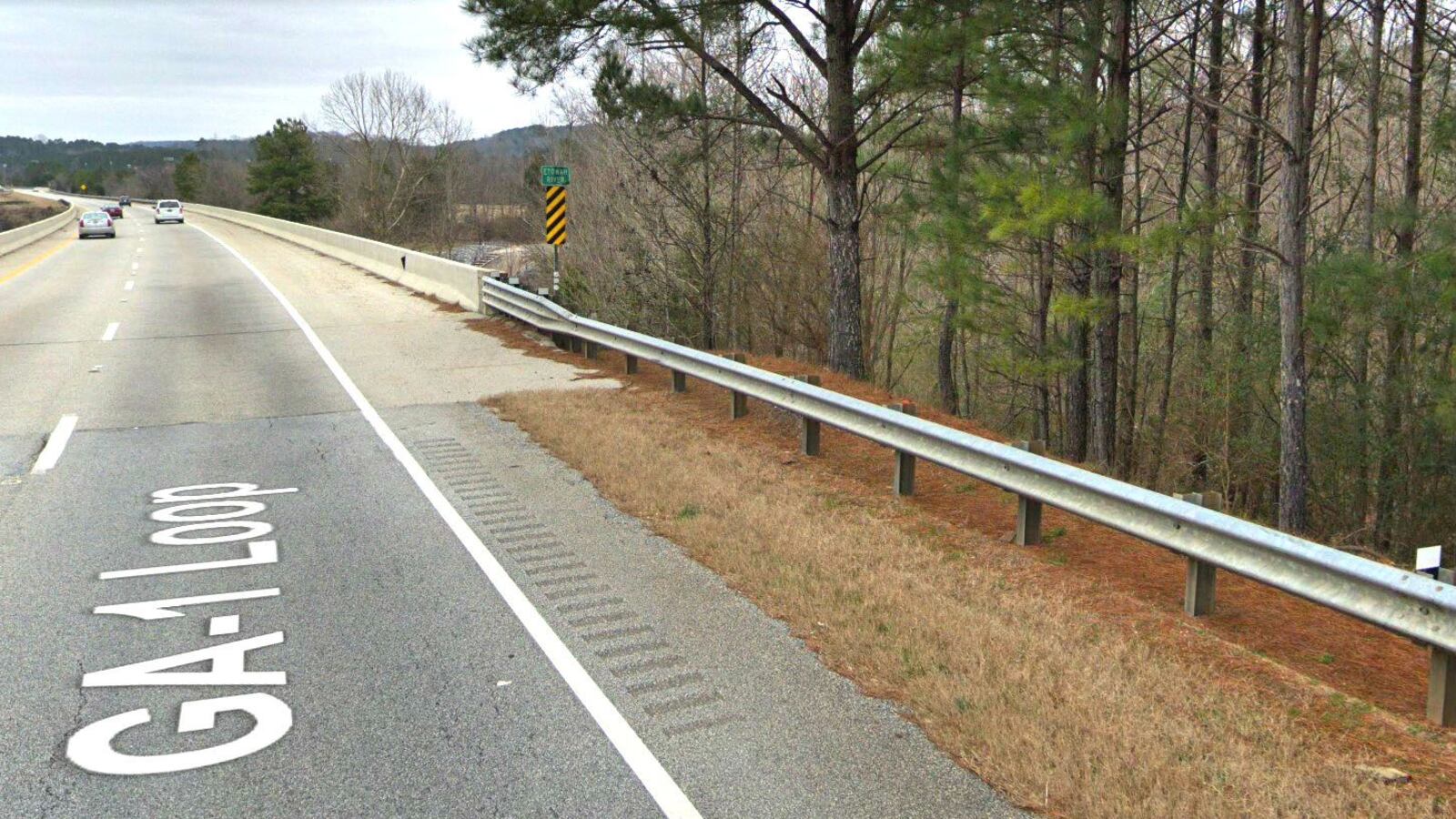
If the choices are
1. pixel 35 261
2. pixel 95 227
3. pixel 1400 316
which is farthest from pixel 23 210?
pixel 1400 316

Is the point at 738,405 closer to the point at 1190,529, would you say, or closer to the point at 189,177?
the point at 1190,529

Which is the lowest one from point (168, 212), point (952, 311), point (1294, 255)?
point (952, 311)

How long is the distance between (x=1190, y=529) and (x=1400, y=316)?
1072 centimetres

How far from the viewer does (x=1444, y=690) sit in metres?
4.59

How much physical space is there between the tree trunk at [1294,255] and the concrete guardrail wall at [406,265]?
12603 millimetres

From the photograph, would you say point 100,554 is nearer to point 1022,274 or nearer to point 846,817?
point 846,817

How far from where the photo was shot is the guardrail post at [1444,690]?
4.59 metres

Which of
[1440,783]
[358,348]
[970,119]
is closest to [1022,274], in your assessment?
[970,119]

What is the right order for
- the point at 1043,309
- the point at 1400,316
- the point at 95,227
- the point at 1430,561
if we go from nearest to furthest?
the point at 1430,561 → the point at 1400,316 → the point at 1043,309 → the point at 95,227

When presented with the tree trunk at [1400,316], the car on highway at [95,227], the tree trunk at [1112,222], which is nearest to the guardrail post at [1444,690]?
the tree trunk at [1112,222]

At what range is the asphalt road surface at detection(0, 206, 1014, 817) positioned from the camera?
4164 mm

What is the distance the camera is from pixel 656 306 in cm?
2838

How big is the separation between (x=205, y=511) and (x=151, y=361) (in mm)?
7993

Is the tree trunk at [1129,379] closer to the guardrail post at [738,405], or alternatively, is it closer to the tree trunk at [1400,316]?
the tree trunk at [1400,316]
